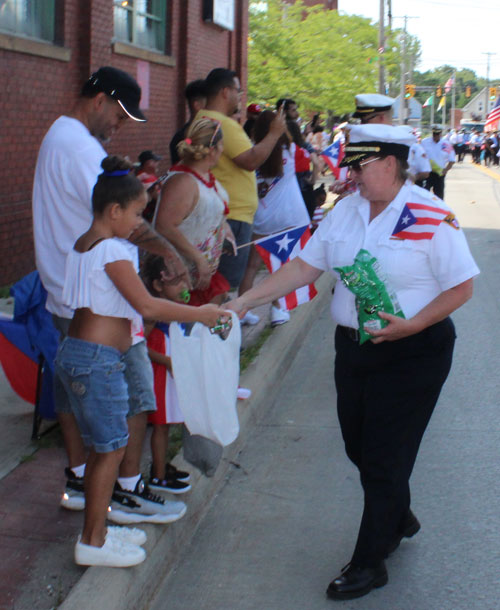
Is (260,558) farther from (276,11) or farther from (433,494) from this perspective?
(276,11)

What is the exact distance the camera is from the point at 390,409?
3787mm

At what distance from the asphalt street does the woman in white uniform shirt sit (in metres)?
0.23

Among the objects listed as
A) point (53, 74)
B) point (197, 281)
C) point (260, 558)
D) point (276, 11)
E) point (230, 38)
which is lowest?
point (260, 558)

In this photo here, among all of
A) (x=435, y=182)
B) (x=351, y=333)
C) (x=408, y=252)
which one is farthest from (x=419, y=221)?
(x=435, y=182)

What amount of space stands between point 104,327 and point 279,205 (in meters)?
4.53

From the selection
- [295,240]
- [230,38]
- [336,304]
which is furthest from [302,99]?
[336,304]

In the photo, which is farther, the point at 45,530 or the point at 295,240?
the point at 295,240

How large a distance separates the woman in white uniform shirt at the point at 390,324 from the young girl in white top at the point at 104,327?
2.57 ft

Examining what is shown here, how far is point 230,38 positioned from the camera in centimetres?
1842

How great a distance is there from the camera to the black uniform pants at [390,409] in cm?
377

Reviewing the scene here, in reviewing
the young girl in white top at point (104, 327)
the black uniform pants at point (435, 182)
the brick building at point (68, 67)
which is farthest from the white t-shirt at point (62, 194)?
the black uniform pants at point (435, 182)

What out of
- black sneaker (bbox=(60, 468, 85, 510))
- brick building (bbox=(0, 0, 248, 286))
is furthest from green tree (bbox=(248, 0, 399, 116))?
black sneaker (bbox=(60, 468, 85, 510))

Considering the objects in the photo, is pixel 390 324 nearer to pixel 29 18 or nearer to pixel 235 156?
pixel 235 156

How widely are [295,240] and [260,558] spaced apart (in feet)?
8.85
